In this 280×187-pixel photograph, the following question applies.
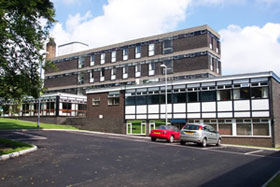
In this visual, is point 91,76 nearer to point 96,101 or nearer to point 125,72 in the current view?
point 125,72

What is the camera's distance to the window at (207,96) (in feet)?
92.7

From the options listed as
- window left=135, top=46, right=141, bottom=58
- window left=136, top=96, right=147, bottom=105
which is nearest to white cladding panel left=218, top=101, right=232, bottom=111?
window left=136, top=96, right=147, bottom=105

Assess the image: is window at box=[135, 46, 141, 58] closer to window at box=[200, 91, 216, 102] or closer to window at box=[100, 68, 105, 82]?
window at box=[100, 68, 105, 82]

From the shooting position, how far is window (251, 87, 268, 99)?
25447mm

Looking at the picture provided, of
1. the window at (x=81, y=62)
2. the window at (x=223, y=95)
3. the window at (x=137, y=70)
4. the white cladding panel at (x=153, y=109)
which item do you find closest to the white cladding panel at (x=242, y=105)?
the window at (x=223, y=95)

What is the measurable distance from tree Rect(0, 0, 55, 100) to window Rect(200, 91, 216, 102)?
18.0 m

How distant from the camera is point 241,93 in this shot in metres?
26.7

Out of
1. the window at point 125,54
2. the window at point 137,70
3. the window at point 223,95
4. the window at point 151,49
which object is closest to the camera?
the window at point 223,95

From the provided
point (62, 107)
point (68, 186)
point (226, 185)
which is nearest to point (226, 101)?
point (226, 185)

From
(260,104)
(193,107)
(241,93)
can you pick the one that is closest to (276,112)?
(260,104)

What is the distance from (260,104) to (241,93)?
6.83 ft

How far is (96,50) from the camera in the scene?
169ft

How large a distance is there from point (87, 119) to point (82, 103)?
9.76 m

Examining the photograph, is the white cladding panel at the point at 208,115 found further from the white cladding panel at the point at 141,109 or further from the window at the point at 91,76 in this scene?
the window at the point at 91,76
